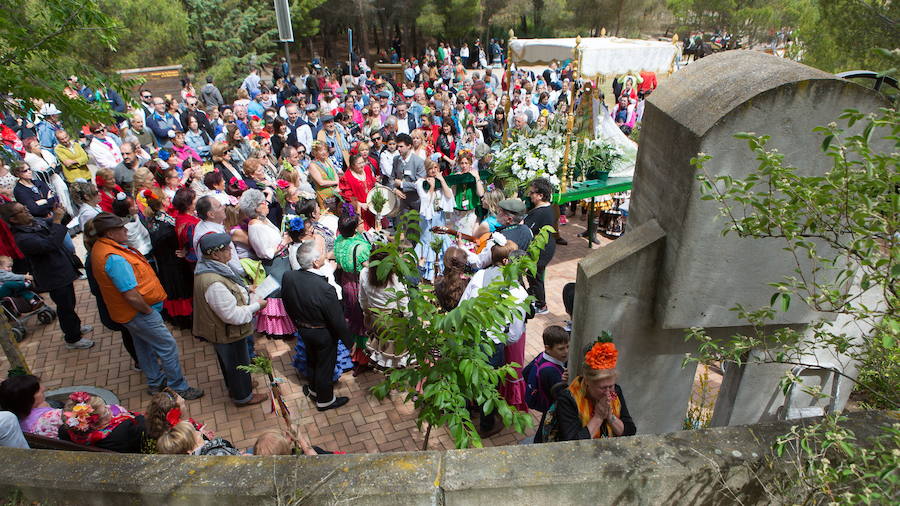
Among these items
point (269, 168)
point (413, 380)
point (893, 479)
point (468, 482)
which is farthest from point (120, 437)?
point (269, 168)

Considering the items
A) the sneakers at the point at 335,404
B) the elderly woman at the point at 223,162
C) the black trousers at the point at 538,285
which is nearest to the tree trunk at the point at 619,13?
the black trousers at the point at 538,285

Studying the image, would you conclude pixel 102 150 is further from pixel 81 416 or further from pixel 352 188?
pixel 81 416

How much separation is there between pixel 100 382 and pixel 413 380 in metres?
4.74

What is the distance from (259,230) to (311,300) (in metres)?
1.81

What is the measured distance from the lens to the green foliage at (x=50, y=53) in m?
3.87

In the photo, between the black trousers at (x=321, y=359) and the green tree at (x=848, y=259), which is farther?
the black trousers at (x=321, y=359)

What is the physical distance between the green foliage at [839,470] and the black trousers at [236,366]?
4.65 meters

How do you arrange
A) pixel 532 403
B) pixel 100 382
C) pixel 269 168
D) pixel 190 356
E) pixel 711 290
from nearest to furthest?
pixel 711 290, pixel 532 403, pixel 100 382, pixel 190 356, pixel 269 168

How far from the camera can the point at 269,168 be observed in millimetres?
8883

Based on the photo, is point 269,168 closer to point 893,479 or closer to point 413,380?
point 413,380

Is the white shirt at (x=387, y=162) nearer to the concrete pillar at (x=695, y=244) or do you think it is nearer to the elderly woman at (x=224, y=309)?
the elderly woman at (x=224, y=309)

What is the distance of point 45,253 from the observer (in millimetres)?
5996

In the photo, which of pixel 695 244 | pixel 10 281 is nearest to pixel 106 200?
pixel 10 281

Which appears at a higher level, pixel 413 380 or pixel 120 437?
pixel 413 380
